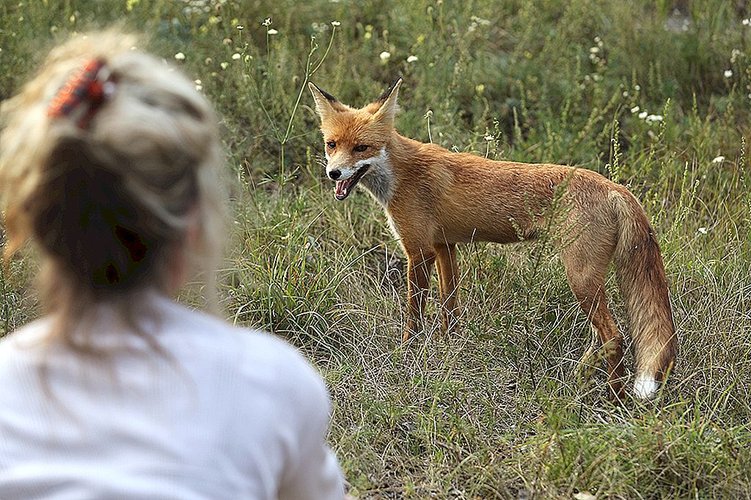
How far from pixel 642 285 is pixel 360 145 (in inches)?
52.4

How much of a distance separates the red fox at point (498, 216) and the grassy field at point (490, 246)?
5.4 inches

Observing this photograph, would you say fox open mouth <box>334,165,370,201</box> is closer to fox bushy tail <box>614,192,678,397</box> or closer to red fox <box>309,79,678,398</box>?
red fox <box>309,79,678,398</box>

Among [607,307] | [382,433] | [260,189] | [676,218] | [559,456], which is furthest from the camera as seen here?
[260,189]

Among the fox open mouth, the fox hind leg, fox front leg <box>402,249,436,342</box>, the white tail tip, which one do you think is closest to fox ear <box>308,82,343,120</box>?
the fox open mouth

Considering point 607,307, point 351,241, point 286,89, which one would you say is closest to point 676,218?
point 607,307

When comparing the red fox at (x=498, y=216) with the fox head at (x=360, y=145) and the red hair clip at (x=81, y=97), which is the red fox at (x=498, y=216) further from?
the red hair clip at (x=81, y=97)

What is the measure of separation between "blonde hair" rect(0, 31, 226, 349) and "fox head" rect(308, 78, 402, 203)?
9.33 ft

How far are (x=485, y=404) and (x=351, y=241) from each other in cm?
153

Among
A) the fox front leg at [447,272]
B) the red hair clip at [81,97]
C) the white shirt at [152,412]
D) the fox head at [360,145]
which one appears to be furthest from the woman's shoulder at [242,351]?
the fox front leg at [447,272]

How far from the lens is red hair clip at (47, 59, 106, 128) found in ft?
4.00

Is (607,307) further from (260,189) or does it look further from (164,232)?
(164,232)

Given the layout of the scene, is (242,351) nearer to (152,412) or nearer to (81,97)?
(152,412)

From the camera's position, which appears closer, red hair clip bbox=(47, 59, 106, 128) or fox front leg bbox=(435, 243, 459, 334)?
red hair clip bbox=(47, 59, 106, 128)

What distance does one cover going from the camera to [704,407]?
370 centimetres
